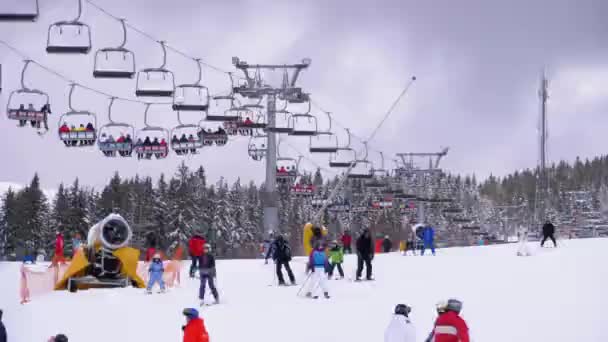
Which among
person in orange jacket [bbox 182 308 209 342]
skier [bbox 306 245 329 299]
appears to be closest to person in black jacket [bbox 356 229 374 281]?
skier [bbox 306 245 329 299]

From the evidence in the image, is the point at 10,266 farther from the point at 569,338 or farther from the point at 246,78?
the point at 569,338

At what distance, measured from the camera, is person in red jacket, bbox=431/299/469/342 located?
1235 centimetres

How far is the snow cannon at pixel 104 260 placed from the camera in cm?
2742

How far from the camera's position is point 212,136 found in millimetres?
40500

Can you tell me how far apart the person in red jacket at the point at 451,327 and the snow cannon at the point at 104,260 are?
54.3 feet

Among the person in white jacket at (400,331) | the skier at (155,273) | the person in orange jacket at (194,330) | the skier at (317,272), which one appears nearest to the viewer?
the person in white jacket at (400,331)

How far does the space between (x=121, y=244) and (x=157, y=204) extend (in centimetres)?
6879

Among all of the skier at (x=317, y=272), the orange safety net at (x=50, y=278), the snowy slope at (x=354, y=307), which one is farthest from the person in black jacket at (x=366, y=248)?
the orange safety net at (x=50, y=278)

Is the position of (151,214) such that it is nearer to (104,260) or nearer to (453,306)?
(104,260)

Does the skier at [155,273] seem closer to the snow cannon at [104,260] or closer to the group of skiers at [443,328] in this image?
the snow cannon at [104,260]

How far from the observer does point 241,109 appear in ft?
129

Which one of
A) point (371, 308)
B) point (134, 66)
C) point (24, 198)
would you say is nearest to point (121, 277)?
point (134, 66)

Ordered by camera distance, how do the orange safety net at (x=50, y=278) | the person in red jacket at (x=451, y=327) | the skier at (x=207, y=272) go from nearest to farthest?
the person in red jacket at (x=451, y=327) → the skier at (x=207, y=272) → the orange safety net at (x=50, y=278)

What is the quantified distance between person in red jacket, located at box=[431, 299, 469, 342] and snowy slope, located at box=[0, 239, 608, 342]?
581cm
